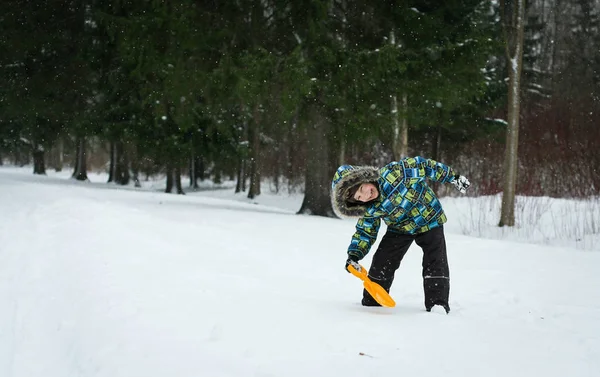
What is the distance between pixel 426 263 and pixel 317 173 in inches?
330

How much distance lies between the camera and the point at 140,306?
410cm

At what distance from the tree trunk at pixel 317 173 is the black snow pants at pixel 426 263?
809cm

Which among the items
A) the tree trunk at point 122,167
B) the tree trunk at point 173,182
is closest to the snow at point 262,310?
the tree trunk at point 173,182

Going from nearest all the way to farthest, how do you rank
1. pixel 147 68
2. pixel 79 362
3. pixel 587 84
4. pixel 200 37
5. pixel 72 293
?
1. pixel 79 362
2. pixel 72 293
3. pixel 200 37
4. pixel 147 68
5. pixel 587 84

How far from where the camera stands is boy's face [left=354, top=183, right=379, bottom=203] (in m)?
4.21

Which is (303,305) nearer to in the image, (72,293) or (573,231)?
(72,293)

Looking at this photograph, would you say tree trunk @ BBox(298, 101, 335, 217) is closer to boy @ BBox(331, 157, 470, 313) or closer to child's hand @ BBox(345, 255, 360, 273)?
boy @ BBox(331, 157, 470, 313)

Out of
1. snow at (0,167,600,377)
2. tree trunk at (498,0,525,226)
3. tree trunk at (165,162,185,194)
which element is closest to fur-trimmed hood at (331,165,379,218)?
snow at (0,167,600,377)

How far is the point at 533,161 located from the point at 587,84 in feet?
24.8

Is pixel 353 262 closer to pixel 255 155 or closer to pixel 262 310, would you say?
pixel 262 310

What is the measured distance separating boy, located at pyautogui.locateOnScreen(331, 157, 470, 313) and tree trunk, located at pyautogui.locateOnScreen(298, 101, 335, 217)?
823 centimetres

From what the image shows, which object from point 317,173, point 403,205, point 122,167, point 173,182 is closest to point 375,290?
point 403,205

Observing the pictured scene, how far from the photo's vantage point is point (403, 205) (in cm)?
429

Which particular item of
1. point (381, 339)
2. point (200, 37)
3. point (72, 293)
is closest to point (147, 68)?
point (200, 37)
